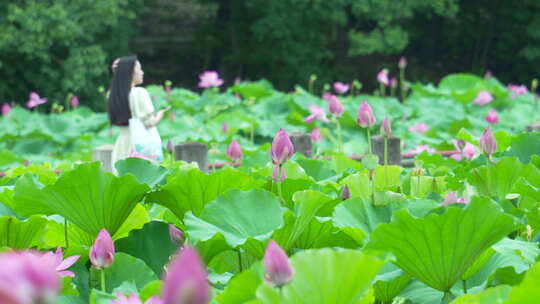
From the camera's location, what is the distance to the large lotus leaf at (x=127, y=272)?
1.07 m

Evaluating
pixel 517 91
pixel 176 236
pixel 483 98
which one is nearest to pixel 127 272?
pixel 176 236

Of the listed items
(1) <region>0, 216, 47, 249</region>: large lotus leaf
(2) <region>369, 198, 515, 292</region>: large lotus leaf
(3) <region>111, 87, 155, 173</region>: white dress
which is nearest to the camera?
(2) <region>369, 198, 515, 292</region>: large lotus leaf

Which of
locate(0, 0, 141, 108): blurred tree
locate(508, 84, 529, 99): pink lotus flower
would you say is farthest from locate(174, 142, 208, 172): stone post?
locate(0, 0, 141, 108): blurred tree

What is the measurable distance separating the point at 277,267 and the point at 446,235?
28 centimetres

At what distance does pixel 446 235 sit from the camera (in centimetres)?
92

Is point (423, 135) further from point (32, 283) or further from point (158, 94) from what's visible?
point (32, 283)

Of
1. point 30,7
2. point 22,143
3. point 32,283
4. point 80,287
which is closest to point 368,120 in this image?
point 80,287

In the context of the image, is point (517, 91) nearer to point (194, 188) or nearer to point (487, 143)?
point (487, 143)

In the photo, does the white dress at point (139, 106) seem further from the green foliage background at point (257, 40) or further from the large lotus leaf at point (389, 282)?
the green foliage background at point (257, 40)

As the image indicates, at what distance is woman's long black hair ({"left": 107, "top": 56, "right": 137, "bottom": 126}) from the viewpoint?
12.0ft

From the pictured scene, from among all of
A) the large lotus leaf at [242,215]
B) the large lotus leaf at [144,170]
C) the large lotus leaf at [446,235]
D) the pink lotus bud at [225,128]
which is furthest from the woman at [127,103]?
the large lotus leaf at [446,235]

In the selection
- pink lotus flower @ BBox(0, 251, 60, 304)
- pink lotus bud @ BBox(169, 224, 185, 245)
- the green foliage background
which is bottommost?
the green foliage background

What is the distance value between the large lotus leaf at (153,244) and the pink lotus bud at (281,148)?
208 mm

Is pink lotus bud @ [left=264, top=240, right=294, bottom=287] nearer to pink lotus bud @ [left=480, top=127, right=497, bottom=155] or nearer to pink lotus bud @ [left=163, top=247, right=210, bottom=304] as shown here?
pink lotus bud @ [left=163, top=247, right=210, bottom=304]
